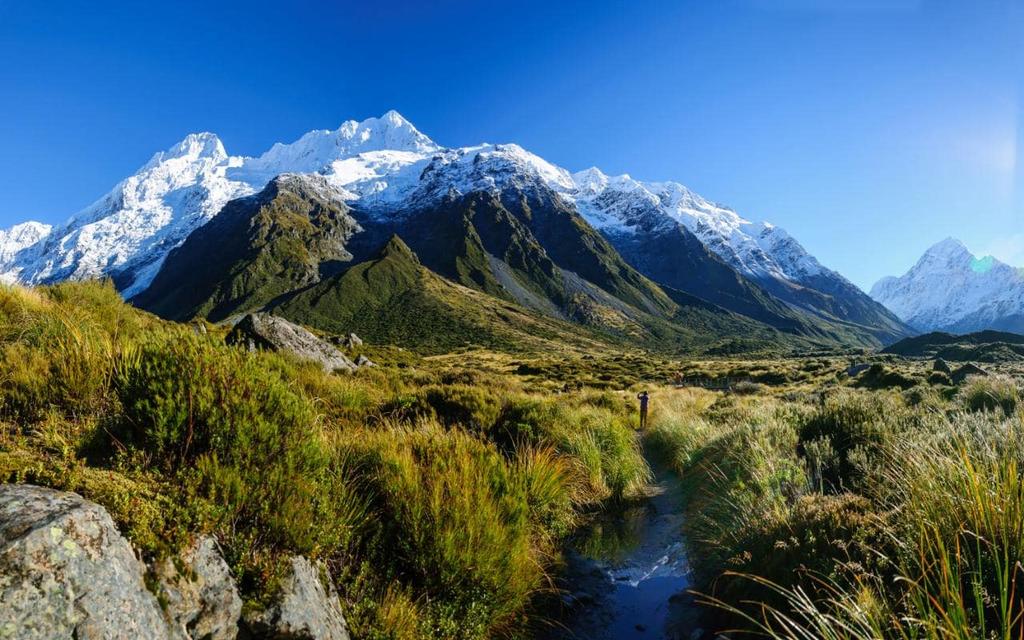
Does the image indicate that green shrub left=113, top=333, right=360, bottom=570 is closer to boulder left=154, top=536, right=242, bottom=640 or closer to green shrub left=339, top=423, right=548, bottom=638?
boulder left=154, top=536, right=242, bottom=640

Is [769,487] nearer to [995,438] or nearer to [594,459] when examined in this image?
[995,438]

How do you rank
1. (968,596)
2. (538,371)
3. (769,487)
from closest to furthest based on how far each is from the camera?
(968,596) < (769,487) < (538,371)

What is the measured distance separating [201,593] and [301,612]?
672 mm

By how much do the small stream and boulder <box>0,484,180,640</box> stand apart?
420cm

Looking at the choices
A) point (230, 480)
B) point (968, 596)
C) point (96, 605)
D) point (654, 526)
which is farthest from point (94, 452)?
point (654, 526)

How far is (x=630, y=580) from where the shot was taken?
22.2 ft

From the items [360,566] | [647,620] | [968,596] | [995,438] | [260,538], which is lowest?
[647,620]

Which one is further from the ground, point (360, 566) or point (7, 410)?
point (7, 410)

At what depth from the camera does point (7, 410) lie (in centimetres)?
435

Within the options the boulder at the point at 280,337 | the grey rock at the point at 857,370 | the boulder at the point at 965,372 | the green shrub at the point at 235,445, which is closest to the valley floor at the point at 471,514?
the green shrub at the point at 235,445

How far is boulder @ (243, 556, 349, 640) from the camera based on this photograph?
3197 mm

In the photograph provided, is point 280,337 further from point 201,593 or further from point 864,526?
point 864,526

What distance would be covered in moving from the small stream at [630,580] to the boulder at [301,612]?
270cm

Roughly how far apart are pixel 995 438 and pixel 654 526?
4.77 m
